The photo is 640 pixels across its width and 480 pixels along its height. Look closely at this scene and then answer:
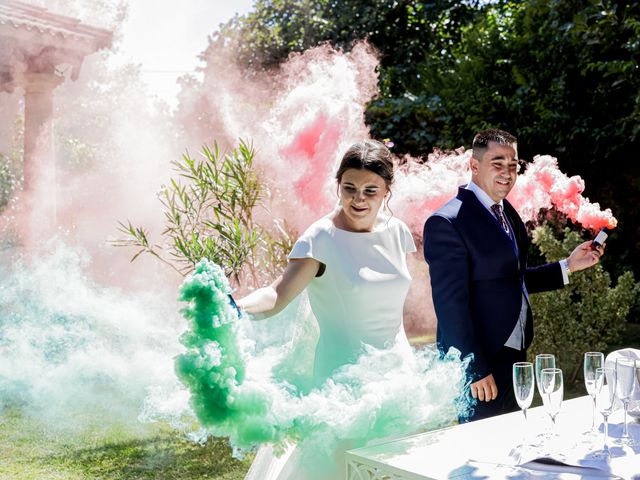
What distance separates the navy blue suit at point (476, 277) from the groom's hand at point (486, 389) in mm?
21

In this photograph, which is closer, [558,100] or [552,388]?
[552,388]

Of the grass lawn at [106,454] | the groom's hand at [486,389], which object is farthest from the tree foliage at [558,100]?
the groom's hand at [486,389]

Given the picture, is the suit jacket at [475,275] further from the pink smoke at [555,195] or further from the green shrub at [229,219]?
the green shrub at [229,219]

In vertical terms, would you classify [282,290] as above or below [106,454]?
above

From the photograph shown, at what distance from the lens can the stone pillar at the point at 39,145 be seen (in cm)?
854

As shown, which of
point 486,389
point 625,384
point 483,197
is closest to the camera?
point 625,384

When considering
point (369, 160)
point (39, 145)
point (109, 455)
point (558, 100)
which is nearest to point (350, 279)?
point (369, 160)

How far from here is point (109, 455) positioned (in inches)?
208

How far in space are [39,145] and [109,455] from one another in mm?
4462

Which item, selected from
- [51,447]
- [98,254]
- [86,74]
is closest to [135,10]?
[86,74]

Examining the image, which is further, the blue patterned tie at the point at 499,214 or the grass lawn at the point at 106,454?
the grass lawn at the point at 106,454

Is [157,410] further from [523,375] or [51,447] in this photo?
[51,447]

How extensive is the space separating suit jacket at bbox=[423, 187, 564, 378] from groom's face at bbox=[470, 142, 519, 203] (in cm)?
9

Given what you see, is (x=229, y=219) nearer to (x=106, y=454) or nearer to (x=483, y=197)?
(x=106, y=454)
